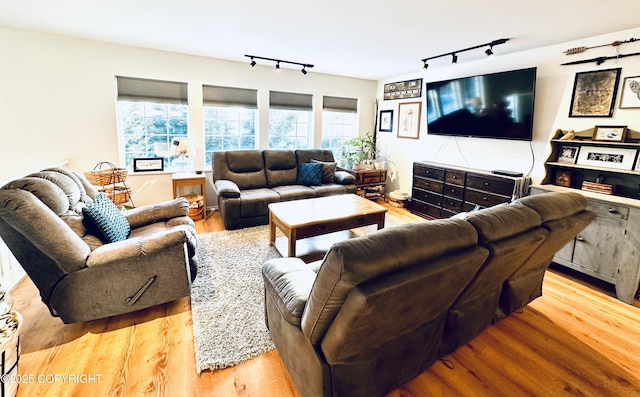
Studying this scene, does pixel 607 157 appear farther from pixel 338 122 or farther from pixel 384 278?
pixel 338 122

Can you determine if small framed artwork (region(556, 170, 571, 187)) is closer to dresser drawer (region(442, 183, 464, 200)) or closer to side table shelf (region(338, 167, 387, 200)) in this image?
dresser drawer (region(442, 183, 464, 200))

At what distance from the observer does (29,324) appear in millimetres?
2086

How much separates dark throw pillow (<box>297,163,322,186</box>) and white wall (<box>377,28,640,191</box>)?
188cm

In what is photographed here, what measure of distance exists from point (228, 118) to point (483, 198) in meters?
4.02

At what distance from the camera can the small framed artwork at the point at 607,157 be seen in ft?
9.32

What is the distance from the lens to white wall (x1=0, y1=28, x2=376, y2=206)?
3.51 meters

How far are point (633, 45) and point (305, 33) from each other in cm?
318

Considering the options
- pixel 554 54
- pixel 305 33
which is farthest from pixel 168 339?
pixel 554 54

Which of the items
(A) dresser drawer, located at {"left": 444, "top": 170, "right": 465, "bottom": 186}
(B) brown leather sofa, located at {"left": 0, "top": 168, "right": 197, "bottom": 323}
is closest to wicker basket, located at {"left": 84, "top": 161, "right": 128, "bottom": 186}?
(B) brown leather sofa, located at {"left": 0, "top": 168, "right": 197, "bottom": 323}

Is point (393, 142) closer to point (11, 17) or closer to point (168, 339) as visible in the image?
point (168, 339)

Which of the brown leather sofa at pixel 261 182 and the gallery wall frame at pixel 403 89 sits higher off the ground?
the gallery wall frame at pixel 403 89

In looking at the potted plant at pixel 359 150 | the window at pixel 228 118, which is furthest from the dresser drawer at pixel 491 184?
the window at pixel 228 118

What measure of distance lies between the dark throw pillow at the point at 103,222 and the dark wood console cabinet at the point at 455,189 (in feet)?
13.0

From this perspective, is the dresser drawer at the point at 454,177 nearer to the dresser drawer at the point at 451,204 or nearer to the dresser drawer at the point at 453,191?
the dresser drawer at the point at 453,191
